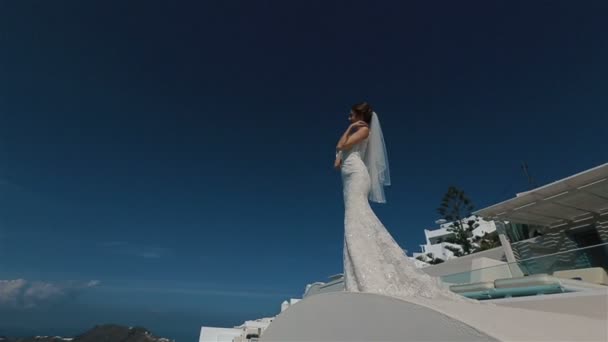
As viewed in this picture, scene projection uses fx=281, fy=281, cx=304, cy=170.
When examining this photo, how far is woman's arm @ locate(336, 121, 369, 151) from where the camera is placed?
3.06 meters

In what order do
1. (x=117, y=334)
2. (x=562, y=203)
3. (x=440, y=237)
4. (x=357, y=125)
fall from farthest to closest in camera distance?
(x=440, y=237)
(x=117, y=334)
(x=562, y=203)
(x=357, y=125)

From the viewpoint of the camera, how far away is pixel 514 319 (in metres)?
1.19

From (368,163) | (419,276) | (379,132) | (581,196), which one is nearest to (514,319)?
(419,276)

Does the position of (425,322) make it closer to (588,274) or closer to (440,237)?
(588,274)

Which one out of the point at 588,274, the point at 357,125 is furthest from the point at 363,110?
the point at 588,274

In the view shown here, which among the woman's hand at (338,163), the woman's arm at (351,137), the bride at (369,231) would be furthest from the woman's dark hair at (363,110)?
the woman's hand at (338,163)

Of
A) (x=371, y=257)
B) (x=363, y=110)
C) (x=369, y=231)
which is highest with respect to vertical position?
(x=363, y=110)

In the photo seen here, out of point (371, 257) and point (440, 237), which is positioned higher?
point (440, 237)

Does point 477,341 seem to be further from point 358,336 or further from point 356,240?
point 356,240

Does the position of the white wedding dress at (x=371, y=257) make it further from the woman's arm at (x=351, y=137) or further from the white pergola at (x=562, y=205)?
the white pergola at (x=562, y=205)

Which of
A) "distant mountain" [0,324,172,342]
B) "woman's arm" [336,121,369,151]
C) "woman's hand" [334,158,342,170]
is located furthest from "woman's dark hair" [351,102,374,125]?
"distant mountain" [0,324,172,342]

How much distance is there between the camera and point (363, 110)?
3.32 m

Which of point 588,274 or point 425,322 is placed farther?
point 588,274

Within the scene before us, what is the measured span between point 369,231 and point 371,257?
25 centimetres
